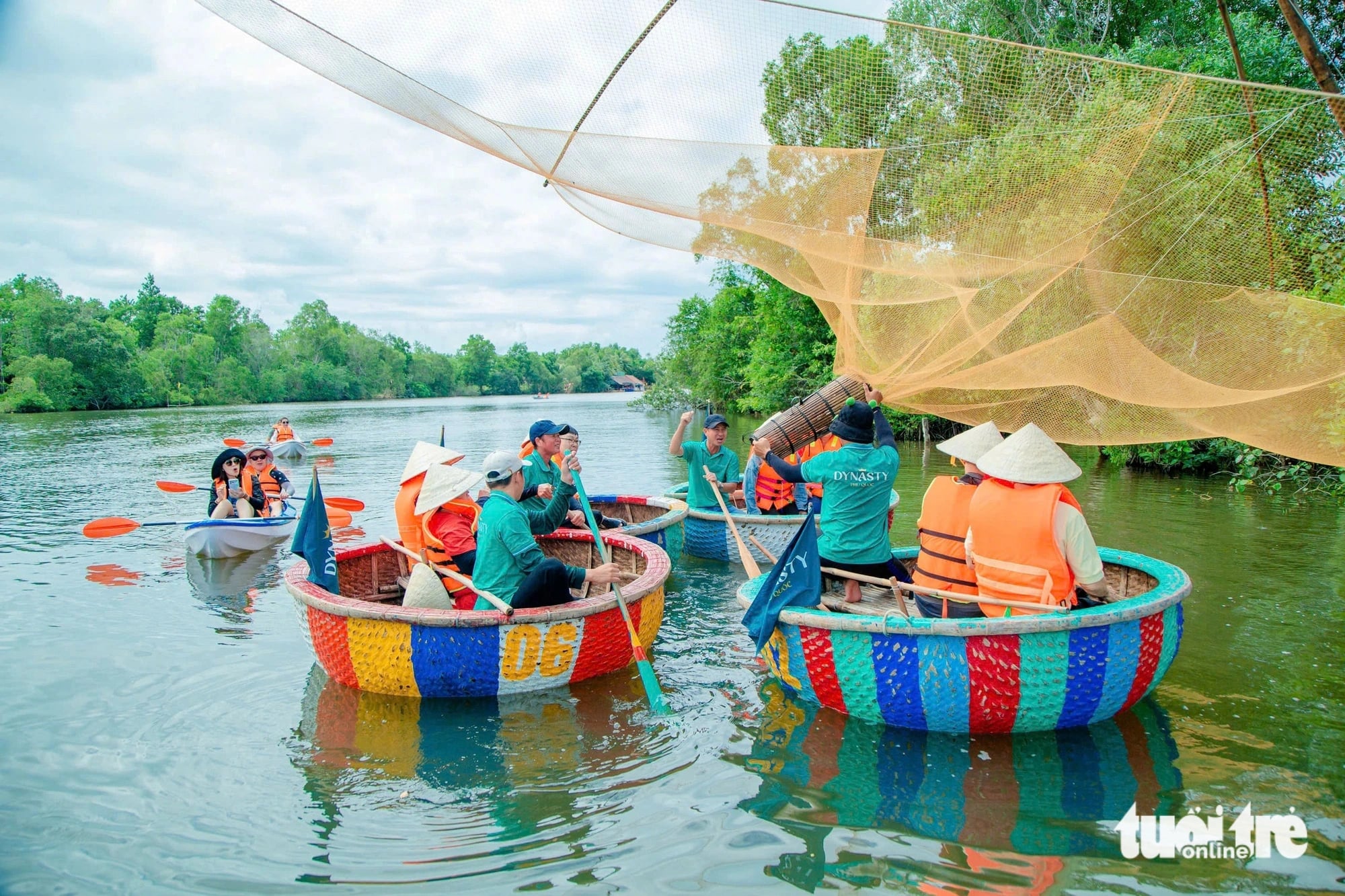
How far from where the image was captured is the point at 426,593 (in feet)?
16.9

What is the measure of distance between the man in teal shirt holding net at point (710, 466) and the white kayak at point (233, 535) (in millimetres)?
4440

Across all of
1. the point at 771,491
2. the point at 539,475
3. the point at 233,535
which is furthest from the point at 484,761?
the point at 233,535

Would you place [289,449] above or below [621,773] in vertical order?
above

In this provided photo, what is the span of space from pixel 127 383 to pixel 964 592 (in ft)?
192

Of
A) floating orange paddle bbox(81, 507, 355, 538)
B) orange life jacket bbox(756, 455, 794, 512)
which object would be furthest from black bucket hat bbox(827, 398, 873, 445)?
floating orange paddle bbox(81, 507, 355, 538)

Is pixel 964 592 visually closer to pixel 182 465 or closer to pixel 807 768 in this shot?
pixel 807 768

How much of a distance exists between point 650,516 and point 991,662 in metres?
5.23

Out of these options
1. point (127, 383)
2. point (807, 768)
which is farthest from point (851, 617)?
point (127, 383)

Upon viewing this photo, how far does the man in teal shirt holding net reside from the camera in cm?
833

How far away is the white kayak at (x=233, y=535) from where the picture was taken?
30.3 feet

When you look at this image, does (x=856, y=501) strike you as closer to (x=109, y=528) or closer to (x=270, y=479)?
(x=270, y=479)

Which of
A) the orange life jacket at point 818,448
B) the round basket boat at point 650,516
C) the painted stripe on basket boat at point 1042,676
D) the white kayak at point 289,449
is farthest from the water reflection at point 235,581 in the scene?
the white kayak at point 289,449

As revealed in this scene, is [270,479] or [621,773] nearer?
[621,773]

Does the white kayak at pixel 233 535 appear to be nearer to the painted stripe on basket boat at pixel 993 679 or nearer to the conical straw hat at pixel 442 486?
the conical straw hat at pixel 442 486
